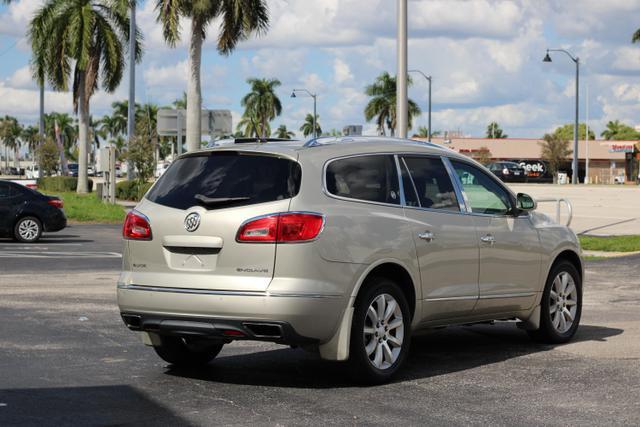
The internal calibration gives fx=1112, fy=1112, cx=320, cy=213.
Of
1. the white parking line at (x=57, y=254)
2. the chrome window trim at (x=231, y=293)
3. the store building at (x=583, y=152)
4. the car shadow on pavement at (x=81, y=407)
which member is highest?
the store building at (x=583, y=152)

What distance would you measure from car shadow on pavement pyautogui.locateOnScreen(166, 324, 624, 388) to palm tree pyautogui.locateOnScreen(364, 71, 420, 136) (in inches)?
3445

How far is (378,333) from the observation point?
8266 millimetres

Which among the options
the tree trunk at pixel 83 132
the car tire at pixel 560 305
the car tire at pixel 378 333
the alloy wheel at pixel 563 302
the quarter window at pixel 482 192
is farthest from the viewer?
the tree trunk at pixel 83 132

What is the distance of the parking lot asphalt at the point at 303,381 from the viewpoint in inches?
279

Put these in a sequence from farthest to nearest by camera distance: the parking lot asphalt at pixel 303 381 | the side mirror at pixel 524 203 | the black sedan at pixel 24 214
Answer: the black sedan at pixel 24 214, the side mirror at pixel 524 203, the parking lot asphalt at pixel 303 381

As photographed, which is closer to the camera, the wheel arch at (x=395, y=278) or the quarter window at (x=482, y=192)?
the wheel arch at (x=395, y=278)

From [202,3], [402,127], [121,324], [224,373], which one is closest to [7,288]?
[121,324]

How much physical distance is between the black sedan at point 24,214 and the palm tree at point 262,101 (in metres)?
87.6

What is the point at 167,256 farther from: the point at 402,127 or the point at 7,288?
the point at 402,127

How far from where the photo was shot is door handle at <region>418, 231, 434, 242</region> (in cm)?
864

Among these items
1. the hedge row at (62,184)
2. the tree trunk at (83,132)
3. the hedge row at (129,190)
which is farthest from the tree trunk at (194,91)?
the hedge row at (62,184)

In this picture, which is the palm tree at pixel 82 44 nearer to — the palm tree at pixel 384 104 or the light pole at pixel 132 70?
the light pole at pixel 132 70

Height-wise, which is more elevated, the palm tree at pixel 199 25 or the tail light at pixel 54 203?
the palm tree at pixel 199 25

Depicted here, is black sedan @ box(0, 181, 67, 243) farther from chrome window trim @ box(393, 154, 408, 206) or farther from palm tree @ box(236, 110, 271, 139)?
palm tree @ box(236, 110, 271, 139)
